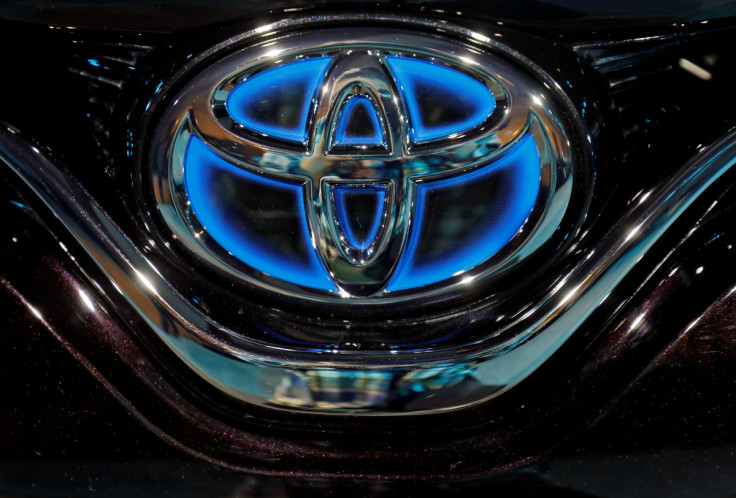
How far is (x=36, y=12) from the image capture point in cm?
65

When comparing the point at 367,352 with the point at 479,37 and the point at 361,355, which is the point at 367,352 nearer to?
the point at 361,355

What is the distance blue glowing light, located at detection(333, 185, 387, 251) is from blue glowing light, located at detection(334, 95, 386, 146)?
0.05 metres

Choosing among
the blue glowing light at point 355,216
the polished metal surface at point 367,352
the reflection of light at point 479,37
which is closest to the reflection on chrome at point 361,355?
the polished metal surface at point 367,352

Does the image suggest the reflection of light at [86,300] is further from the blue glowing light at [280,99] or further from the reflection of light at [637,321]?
the reflection of light at [637,321]

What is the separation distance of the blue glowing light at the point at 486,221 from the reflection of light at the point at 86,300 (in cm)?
32

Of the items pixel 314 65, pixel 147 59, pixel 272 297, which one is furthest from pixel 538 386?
pixel 147 59

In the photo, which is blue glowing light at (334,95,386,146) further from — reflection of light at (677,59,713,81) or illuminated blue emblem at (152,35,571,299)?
reflection of light at (677,59,713,81)

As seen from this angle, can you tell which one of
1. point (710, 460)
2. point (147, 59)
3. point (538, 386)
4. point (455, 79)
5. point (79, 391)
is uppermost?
point (147, 59)

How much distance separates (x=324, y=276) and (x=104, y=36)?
1.07 ft

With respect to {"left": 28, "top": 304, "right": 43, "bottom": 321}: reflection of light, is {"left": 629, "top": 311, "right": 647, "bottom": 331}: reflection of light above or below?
below

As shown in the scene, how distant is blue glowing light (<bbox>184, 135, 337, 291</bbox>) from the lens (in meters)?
0.67

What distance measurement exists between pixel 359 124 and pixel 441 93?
0.09 m

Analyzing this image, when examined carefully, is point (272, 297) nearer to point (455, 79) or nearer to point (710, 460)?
point (455, 79)

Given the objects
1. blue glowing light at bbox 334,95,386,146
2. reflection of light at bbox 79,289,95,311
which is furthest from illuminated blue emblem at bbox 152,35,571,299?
reflection of light at bbox 79,289,95,311
